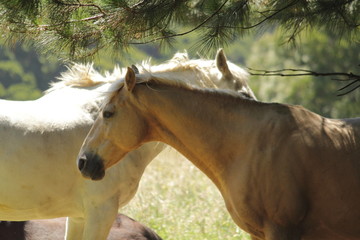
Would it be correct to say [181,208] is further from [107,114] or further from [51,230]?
[107,114]

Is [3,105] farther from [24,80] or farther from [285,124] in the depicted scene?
[24,80]

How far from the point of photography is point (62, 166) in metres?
5.18

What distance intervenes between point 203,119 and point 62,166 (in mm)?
1652

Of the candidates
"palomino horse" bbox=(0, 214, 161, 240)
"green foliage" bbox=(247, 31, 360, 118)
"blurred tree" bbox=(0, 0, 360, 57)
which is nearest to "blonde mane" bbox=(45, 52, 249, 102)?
"blurred tree" bbox=(0, 0, 360, 57)

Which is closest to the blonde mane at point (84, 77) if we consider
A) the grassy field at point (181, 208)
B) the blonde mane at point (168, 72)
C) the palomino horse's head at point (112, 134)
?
the blonde mane at point (168, 72)

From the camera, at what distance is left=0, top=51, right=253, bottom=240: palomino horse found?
16.6 feet

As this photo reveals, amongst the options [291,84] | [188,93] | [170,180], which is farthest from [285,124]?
[291,84]

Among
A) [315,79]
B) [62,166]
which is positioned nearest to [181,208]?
[62,166]

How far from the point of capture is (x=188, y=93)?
156 inches

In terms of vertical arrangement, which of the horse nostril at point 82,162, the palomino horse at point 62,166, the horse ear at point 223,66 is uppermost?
the horse ear at point 223,66

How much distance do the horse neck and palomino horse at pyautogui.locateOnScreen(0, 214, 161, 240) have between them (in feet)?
6.49

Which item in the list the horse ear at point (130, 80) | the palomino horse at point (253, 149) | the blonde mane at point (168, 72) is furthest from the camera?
the blonde mane at point (168, 72)

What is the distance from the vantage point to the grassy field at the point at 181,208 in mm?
7152

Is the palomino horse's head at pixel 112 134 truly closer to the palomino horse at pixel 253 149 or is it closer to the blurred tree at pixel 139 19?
the palomino horse at pixel 253 149
